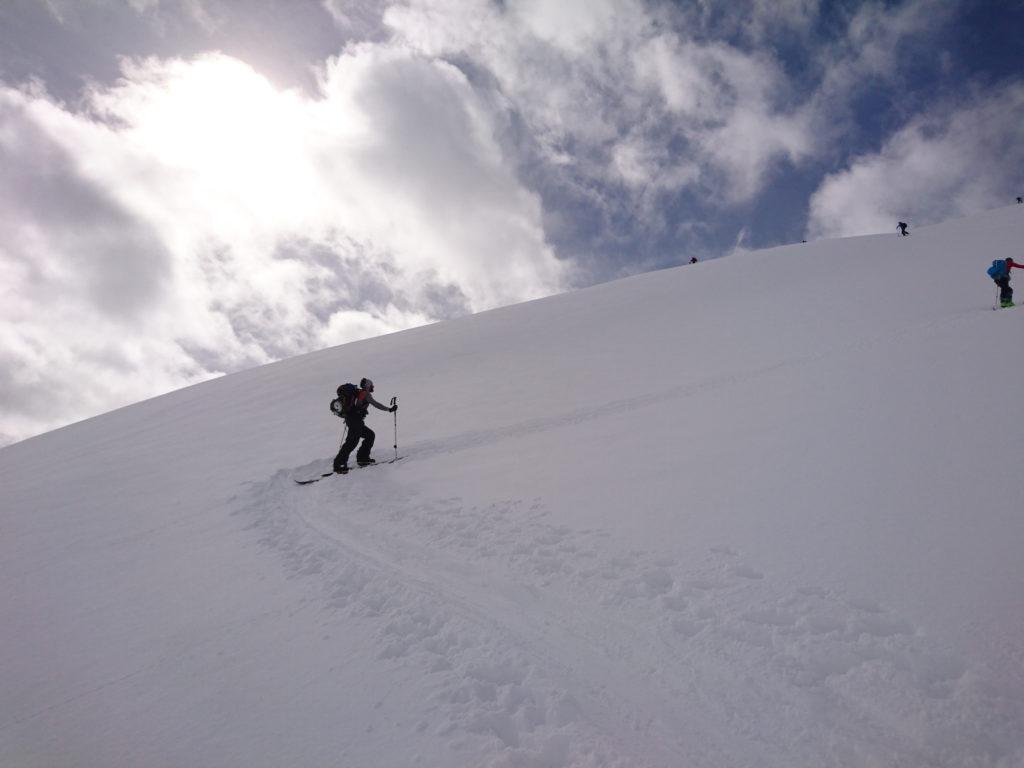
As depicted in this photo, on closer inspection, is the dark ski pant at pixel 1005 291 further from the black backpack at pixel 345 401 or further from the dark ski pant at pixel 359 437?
the black backpack at pixel 345 401

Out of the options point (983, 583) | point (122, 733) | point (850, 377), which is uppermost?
point (850, 377)

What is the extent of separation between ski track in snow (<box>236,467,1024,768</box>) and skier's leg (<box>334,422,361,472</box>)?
158 inches

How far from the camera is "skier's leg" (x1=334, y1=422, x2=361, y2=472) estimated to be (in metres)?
9.79

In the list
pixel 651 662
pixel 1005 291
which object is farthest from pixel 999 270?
pixel 651 662

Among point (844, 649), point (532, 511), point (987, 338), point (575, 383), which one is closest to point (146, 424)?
point (575, 383)

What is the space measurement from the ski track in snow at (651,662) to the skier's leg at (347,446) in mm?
4009

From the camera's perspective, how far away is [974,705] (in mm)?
2973

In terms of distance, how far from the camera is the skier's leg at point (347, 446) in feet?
32.1

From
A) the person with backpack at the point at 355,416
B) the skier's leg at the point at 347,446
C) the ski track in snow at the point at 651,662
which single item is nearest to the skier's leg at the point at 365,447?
the person with backpack at the point at 355,416

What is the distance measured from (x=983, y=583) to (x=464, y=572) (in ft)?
14.5

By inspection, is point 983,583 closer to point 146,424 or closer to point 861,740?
point 861,740

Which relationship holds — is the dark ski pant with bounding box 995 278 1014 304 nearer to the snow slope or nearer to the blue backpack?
the blue backpack

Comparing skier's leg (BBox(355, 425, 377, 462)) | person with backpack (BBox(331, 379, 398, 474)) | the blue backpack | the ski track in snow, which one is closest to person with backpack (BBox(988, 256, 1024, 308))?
the blue backpack

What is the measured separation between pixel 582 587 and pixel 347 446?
6.45 meters
